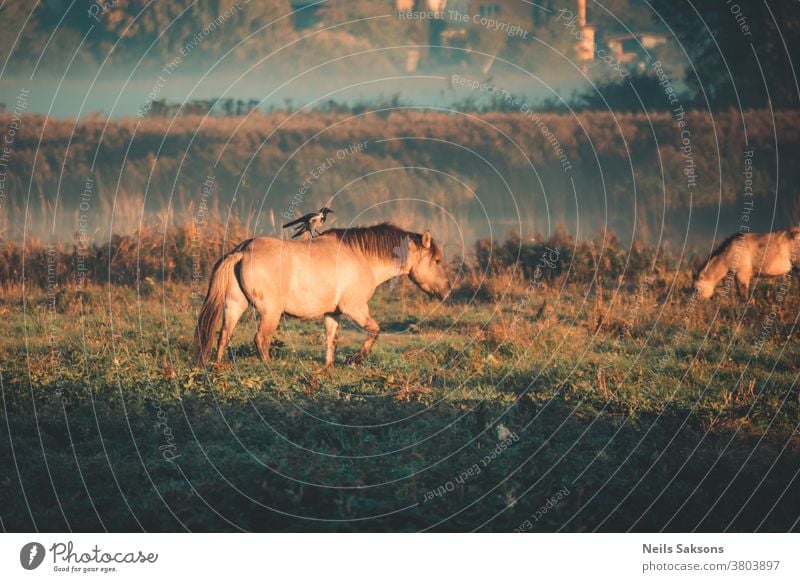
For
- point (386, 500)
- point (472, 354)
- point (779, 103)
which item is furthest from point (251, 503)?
point (779, 103)

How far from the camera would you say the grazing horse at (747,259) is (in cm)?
1758

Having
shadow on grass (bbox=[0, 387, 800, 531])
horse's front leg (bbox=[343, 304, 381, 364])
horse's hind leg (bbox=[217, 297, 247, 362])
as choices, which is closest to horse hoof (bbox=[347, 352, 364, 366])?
Result: horse's front leg (bbox=[343, 304, 381, 364])

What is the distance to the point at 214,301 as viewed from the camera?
12.4 meters

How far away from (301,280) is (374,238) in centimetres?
151

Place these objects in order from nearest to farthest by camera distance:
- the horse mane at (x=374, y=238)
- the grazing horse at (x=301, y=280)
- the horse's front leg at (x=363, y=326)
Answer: the grazing horse at (x=301, y=280) → the horse's front leg at (x=363, y=326) → the horse mane at (x=374, y=238)

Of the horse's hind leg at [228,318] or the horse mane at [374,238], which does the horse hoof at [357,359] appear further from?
the horse's hind leg at [228,318]

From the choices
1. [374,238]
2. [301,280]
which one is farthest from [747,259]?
[301,280]

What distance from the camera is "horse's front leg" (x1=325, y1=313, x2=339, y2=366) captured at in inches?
520

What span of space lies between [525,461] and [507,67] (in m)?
32.8

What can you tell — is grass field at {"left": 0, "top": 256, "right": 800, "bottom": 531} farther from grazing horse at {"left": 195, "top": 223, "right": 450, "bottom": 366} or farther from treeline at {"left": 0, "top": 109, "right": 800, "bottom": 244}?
treeline at {"left": 0, "top": 109, "right": 800, "bottom": 244}

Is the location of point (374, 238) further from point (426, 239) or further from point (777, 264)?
point (777, 264)

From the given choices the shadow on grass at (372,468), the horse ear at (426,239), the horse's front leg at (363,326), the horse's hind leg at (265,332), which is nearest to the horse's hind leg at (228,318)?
the horse's hind leg at (265,332)

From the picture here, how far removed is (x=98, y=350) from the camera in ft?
44.1

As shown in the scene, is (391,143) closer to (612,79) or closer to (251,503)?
(612,79)
